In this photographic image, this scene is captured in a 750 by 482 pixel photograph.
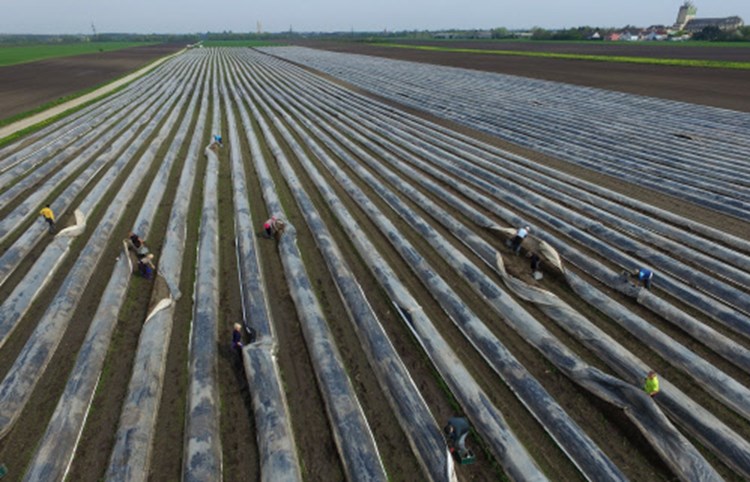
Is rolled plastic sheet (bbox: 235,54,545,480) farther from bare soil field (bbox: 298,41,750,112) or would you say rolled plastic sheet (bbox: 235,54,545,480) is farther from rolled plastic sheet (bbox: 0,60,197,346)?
bare soil field (bbox: 298,41,750,112)

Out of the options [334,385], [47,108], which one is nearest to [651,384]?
[334,385]

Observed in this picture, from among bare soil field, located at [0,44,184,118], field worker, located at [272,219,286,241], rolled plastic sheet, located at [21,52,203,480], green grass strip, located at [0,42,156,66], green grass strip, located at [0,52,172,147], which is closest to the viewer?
rolled plastic sheet, located at [21,52,203,480]

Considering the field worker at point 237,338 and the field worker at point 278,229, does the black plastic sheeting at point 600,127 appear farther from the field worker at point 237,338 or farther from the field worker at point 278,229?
the field worker at point 237,338

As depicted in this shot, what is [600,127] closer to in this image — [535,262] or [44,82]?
[535,262]

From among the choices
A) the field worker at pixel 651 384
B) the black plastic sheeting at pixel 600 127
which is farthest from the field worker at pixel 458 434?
the black plastic sheeting at pixel 600 127

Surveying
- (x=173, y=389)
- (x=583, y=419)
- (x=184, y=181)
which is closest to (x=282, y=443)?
(x=173, y=389)

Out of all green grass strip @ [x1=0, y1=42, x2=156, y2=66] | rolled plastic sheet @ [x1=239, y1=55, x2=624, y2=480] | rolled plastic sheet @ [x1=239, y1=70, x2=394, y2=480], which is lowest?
rolled plastic sheet @ [x1=239, y1=55, x2=624, y2=480]

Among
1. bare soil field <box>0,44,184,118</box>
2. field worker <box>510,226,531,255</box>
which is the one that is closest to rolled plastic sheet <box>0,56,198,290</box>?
field worker <box>510,226,531,255</box>
